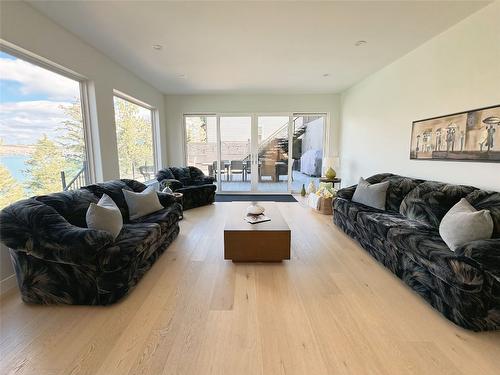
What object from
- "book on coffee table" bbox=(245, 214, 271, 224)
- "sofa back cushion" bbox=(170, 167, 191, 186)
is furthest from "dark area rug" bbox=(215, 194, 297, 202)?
"book on coffee table" bbox=(245, 214, 271, 224)

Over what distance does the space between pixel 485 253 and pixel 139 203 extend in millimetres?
3382

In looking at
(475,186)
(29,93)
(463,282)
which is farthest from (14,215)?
(475,186)

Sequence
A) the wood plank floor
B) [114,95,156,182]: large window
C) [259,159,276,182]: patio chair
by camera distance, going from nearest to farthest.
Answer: the wood plank floor → [114,95,156,182]: large window → [259,159,276,182]: patio chair

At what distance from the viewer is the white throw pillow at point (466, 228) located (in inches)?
76.0

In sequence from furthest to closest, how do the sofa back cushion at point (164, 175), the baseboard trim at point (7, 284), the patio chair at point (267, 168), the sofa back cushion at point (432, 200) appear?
1. the patio chair at point (267, 168)
2. the sofa back cushion at point (164, 175)
3. the sofa back cushion at point (432, 200)
4. the baseboard trim at point (7, 284)

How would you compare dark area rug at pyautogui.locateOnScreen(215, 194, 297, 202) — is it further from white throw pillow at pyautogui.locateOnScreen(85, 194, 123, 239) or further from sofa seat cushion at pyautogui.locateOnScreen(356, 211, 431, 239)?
white throw pillow at pyautogui.locateOnScreen(85, 194, 123, 239)

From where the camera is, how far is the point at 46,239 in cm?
187

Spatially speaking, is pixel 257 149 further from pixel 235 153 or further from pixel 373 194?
pixel 373 194

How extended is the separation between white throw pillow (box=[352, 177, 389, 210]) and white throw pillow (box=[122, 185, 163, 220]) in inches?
116

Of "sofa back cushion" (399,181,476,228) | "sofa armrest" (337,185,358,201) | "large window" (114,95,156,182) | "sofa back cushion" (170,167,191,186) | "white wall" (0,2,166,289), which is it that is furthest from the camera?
"sofa back cushion" (170,167,191,186)

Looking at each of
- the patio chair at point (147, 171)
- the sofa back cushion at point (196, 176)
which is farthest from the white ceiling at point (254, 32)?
the sofa back cushion at point (196, 176)

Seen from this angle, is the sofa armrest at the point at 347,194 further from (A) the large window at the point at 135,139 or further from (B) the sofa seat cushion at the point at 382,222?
(A) the large window at the point at 135,139

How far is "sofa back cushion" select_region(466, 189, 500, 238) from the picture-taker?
6.62ft

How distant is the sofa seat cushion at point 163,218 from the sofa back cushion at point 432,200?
2.95 m
